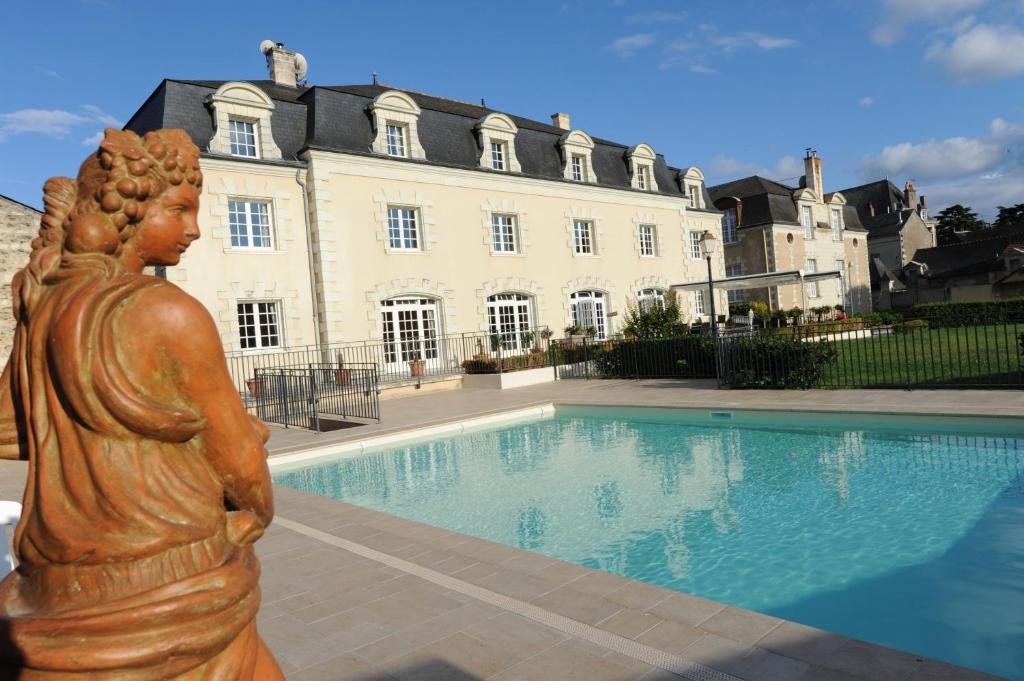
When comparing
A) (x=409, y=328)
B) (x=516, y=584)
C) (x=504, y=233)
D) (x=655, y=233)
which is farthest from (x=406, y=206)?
(x=516, y=584)

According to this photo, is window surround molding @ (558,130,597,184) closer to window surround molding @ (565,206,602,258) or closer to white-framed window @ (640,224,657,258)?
window surround molding @ (565,206,602,258)

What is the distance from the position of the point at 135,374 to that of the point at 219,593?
462mm

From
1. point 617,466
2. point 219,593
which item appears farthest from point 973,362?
point 219,593

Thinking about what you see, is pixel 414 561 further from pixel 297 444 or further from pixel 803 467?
pixel 297 444

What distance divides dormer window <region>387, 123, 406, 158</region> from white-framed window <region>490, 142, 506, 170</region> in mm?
3580

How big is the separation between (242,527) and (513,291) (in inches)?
851

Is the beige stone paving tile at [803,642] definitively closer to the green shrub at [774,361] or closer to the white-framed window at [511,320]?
the green shrub at [774,361]

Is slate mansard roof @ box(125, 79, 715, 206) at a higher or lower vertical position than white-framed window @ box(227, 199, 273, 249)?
higher

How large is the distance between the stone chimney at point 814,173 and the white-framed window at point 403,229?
27106mm

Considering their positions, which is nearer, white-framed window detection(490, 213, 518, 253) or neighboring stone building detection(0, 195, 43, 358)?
neighboring stone building detection(0, 195, 43, 358)

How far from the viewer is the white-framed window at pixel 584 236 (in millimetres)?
25625

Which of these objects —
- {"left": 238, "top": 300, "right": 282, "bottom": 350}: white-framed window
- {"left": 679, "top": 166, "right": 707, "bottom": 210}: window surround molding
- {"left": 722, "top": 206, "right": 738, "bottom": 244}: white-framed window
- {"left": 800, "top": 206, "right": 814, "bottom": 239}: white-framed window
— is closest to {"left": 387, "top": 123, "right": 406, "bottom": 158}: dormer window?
{"left": 238, "top": 300, "right": 282, "bottom": 350}: white-framed window

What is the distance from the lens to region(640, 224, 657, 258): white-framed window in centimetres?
2783

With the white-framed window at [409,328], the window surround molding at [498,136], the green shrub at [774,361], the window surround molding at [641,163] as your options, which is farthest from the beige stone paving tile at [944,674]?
the window surround molding at [641,163]
